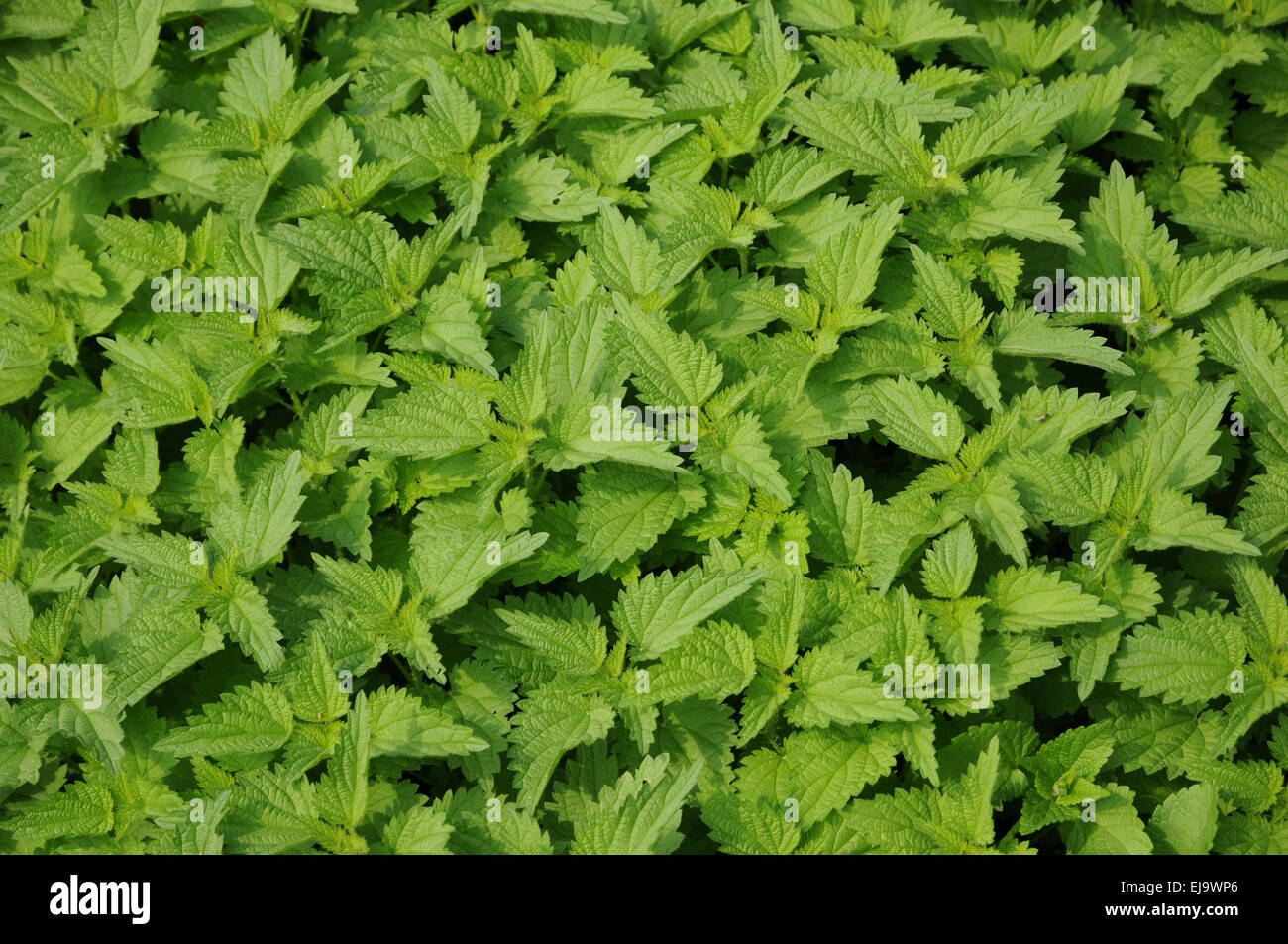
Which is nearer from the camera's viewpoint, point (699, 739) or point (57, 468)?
point (699, 739)

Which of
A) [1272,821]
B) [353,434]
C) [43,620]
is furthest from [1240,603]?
[43,620]

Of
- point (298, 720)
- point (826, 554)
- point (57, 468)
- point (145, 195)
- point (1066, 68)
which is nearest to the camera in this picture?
point (298, 720)

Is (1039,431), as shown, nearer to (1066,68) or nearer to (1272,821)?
(1272,821)

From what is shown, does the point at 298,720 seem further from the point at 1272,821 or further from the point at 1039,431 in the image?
the point at 1272,821

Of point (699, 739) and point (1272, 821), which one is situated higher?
point (699, 739)

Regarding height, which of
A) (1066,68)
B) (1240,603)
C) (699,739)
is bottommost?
(699,739)

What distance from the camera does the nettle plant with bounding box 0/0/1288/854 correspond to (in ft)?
12.6

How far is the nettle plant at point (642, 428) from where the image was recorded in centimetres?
384

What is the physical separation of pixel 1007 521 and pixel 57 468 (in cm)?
369

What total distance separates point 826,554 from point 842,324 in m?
0.89

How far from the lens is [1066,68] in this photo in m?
5.36

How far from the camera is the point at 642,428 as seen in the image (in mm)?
4074

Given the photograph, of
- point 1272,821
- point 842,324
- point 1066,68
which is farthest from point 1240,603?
point 1066,68
